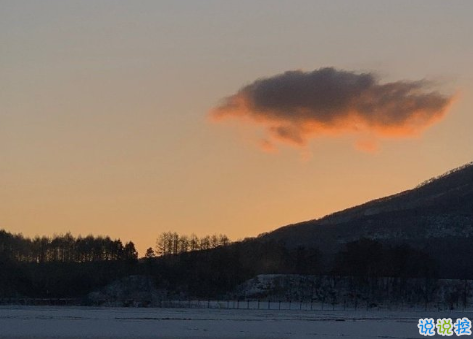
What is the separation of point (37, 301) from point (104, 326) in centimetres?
6103

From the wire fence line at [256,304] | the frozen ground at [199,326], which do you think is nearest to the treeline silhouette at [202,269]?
the wire fence line at [256,304]

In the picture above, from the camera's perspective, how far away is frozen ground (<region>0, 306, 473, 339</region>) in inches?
2901

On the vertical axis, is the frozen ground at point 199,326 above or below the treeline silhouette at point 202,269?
below

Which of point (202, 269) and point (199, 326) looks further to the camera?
point (202, 269)

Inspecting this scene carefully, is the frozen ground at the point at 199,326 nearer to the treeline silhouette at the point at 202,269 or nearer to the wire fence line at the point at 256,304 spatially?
the wire fence line at the point at 256,304

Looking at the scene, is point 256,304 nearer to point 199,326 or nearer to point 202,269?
point 202,269

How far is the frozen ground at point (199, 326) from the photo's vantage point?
73.7m

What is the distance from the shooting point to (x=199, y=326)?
8350cm

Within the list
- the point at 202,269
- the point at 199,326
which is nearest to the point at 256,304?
the point at 202,269

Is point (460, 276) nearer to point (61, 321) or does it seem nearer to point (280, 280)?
point (280, 280)

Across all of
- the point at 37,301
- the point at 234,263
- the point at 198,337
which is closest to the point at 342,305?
the point at 234,263

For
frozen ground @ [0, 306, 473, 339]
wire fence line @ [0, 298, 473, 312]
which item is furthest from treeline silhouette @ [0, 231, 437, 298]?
frozen ground @ [0, 306, 473, 339]

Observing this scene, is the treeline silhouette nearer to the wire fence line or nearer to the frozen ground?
the wire fence line

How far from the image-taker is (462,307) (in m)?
140
